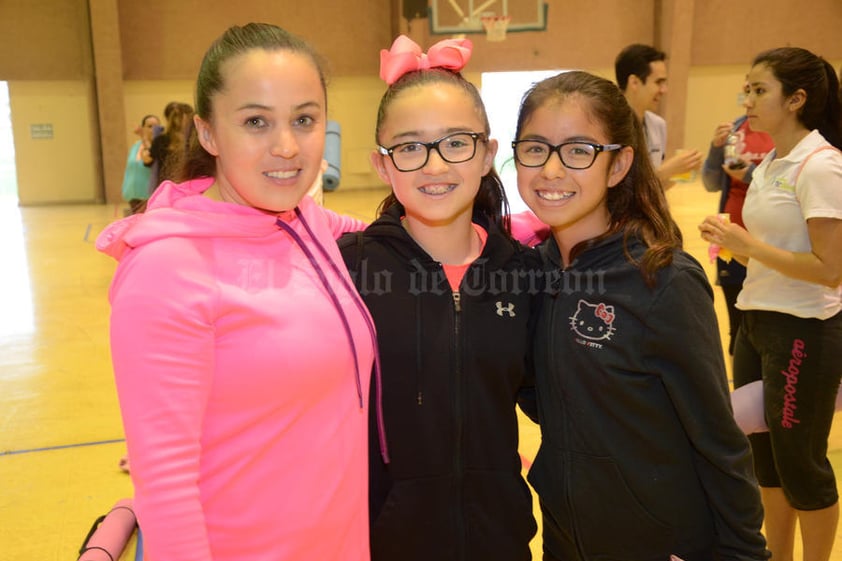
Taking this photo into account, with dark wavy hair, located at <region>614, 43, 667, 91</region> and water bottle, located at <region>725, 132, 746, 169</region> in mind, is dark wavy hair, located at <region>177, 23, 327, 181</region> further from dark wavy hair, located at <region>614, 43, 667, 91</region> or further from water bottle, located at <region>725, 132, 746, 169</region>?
dark wavy hair, located at <region>614, 43, 667, 91</region>

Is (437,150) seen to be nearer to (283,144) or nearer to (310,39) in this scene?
(283,144)

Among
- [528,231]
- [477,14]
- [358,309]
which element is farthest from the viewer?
[477,14]

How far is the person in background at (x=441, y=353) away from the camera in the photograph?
66.7 inches

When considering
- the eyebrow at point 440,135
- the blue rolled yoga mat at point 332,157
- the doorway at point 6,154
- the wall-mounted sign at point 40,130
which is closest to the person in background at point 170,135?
the blue rolled yoga mat at point 332,157

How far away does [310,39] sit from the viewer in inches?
626

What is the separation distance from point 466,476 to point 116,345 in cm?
86

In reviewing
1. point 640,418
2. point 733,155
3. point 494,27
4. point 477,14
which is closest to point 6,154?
point 477,14

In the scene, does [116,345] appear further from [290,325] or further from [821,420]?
[821,420]

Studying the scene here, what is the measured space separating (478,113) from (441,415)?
0.75 metres

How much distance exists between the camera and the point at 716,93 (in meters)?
17.6

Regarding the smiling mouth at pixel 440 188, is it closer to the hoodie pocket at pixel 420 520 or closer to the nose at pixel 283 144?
the nose at pixel 283 144

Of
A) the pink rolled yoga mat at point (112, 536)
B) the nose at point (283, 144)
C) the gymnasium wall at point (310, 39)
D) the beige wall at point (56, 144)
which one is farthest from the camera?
the beige wall at point (56, 144)

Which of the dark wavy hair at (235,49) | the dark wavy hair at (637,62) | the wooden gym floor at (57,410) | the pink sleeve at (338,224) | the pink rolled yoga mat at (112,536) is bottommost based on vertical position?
the wooden gym floor at (57,410)

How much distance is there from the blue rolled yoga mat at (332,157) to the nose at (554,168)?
1786mm
